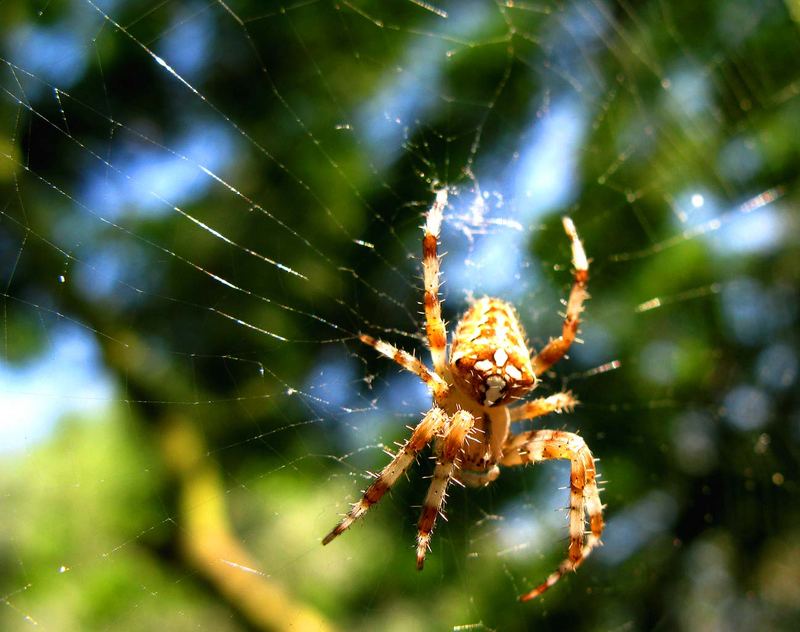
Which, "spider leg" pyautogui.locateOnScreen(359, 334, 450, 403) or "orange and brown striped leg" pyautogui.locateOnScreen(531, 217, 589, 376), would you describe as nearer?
"spider leg" pyautogui.locateOnScreen(359, 334, 450, 403)

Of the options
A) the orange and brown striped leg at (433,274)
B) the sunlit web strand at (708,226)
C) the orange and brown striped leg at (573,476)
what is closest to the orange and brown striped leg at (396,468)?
the orange and brown striped leg at (433,274)

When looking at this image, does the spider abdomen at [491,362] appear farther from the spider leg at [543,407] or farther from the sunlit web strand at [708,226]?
the sunlit web strand at [708,226]

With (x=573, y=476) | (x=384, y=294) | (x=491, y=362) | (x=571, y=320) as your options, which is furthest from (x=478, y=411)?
(x=384, y=294)

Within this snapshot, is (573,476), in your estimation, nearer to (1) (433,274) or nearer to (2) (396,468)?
(2) (396,468)

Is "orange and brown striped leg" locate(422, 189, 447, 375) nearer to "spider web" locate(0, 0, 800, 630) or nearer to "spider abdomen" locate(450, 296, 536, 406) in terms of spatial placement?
"spider abdomen" locate(450, 296, 536, 406)

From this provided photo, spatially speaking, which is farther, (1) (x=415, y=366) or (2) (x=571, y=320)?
(2) (x=571, y=320)

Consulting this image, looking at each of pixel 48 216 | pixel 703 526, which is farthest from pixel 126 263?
pixel 703 526

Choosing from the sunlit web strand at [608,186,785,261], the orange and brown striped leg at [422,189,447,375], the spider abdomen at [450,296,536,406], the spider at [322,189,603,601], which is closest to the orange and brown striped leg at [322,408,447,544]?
the spider at [322,189,603,601]
